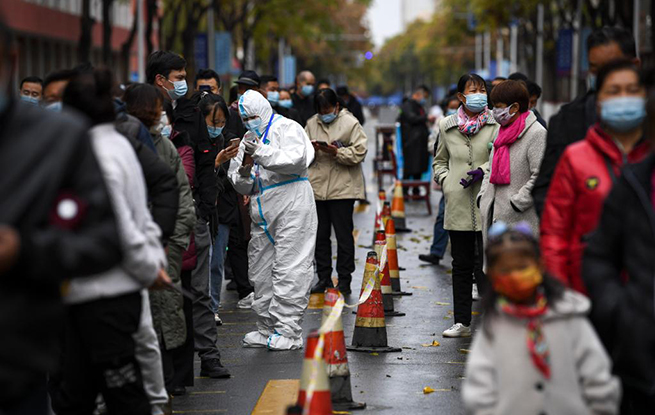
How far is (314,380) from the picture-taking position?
5734 millimetres

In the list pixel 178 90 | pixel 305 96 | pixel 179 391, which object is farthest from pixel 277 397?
pixel 305 96

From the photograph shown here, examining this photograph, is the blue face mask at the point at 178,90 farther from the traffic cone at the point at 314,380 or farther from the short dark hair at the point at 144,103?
the traffic cone at the point at 314,380

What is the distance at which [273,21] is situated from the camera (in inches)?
2098

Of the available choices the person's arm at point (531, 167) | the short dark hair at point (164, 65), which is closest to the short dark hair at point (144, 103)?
the short dark hair at point (164, 65)

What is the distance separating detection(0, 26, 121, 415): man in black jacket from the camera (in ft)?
11.5

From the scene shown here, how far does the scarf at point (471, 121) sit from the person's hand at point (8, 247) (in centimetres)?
651

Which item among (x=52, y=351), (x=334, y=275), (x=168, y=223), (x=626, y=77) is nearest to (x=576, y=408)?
(x=626, y=77)

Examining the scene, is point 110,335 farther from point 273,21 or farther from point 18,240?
point 273,21

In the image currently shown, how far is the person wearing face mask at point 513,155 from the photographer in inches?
327

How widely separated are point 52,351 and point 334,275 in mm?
9803

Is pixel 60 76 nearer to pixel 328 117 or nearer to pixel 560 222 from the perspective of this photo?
pixel 560 222

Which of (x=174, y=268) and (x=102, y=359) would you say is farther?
(x=174, y=268)

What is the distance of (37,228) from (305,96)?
15220mm

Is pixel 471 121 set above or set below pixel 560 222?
above
